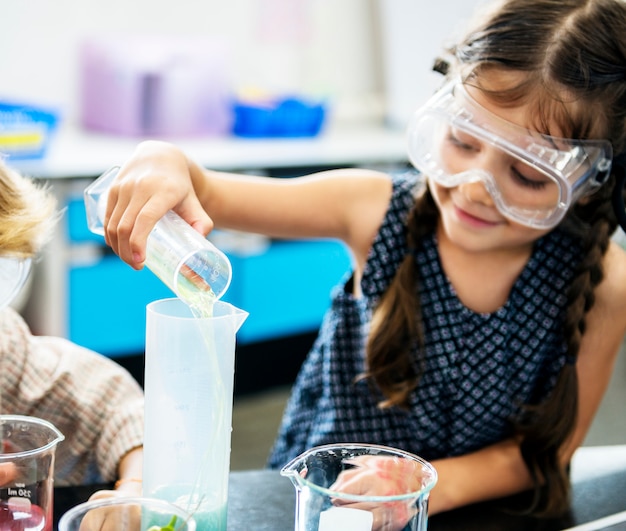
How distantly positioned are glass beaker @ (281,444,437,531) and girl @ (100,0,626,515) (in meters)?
0.26

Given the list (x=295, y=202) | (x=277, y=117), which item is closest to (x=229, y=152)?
(x=277, y=117)

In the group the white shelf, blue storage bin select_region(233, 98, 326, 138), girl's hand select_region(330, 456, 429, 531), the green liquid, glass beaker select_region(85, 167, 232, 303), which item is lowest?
the white shelf

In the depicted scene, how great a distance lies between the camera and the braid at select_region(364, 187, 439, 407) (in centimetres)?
139

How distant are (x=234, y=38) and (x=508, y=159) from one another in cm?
256

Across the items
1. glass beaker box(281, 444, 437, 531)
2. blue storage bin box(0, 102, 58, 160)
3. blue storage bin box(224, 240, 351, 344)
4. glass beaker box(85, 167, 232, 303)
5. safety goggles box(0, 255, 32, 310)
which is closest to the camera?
glass beaker box(281, 444, 437, 531)

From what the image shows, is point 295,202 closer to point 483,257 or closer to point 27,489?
point 483,257

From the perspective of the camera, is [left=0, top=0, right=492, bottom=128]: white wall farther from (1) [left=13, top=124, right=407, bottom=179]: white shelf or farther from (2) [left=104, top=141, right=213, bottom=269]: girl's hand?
(2) [left=104, top=141, right=213, bottom=269]: girl's hand

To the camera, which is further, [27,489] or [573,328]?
[573,328]

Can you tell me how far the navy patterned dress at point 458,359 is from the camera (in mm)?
1386

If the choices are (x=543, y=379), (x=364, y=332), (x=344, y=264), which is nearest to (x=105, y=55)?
(x=344, y=264)

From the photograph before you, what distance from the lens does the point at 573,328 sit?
1331mm

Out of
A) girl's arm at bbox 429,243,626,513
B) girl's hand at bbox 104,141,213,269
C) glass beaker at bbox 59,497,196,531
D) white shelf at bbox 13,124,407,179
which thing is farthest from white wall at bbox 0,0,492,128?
glass beaker at bbox 59,497,196,531

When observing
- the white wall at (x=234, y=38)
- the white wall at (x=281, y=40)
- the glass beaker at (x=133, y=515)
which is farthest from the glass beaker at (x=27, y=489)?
the white wall at (x=234, y=38)

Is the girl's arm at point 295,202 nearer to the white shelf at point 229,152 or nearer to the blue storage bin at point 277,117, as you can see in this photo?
the white shelf at point 229,152
